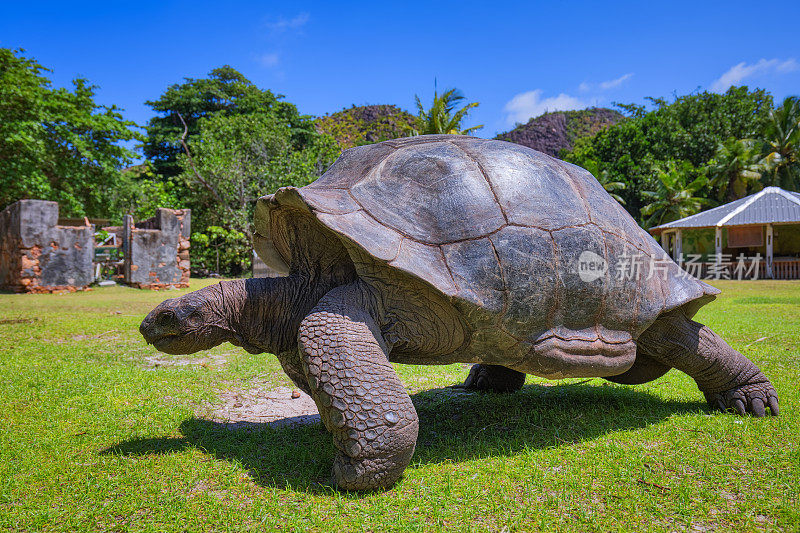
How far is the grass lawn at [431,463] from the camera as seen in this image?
2.18 meters

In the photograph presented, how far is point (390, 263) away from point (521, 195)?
3.18ft

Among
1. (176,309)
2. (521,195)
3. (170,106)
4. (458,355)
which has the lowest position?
(458,355)

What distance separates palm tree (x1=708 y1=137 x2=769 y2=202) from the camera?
30625 mm

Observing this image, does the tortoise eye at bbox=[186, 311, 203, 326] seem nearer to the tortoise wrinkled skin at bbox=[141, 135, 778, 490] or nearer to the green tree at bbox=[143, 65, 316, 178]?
the tortoise wrinkled skin at bbox=[141, 135, 778, 490]

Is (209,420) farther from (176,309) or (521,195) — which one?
(521,195)

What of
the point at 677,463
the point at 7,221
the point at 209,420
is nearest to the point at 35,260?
the point at 7,221

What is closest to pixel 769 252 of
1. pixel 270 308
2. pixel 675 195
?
pixel 675 195

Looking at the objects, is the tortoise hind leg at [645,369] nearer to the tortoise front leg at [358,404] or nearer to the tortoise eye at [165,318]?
the tortoise front leg at [358,404]

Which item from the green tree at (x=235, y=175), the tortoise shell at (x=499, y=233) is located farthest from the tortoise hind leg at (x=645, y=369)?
the green tree at (x=235, y=175)

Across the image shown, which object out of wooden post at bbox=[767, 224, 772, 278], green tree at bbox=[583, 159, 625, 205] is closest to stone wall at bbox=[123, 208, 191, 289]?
wooden post at bbox=[767, 224, 772, 278]

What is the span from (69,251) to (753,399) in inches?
647

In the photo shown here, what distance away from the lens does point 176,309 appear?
9.41 ft

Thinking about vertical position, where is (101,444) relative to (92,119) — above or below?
below

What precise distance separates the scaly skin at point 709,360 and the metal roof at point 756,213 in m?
22.5
